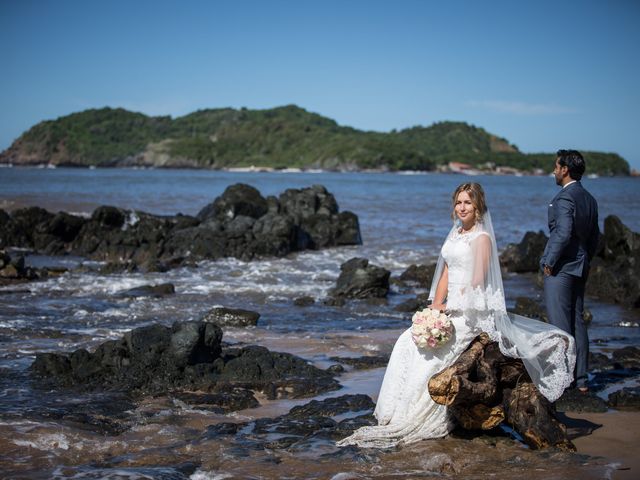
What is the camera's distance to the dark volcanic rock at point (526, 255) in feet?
69.8

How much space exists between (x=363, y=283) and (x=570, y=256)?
9.31 meters

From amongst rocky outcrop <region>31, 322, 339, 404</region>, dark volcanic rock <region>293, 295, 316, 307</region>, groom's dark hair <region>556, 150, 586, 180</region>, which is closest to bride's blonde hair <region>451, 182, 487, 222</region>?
groom's dark hair <region>556, 150, 586, 180</region>

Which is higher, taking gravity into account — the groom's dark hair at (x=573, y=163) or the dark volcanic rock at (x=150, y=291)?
the groom's dark hair at (x=573, y=163)

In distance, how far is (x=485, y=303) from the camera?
6.45 metres

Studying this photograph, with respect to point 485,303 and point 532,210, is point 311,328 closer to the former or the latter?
point 485,303

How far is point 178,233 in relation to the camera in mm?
25344

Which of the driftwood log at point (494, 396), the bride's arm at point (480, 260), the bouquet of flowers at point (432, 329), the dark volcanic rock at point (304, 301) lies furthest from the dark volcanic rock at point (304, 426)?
the dark volcanic rock at point (304, 301)

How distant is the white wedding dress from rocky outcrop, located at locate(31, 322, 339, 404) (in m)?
2.27

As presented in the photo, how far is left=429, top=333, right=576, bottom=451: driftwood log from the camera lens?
6211mm

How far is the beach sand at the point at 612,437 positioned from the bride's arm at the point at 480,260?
170 centimetres

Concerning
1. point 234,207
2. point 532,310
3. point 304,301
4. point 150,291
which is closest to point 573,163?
point 532,310

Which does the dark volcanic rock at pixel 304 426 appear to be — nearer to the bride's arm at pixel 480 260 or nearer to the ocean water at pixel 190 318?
the ocean water at pixel 190 318

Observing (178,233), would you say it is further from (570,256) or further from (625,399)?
(625,399)

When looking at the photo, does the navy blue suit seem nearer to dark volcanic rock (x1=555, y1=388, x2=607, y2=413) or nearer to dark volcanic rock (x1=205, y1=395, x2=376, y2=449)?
dark volcanic rock (x1=555, y1=388, x2=607, y2=413)
